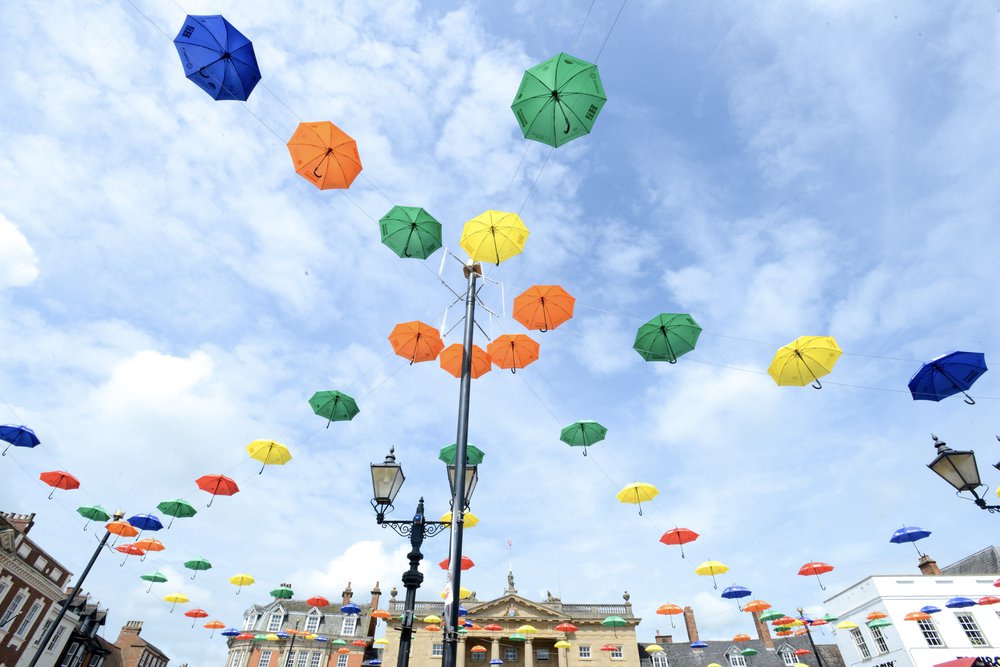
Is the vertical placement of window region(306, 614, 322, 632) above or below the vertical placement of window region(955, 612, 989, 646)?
above

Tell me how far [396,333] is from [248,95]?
619cm

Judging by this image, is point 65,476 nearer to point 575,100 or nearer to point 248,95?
point 248,95

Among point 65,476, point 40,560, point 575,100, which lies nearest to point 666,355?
point 575,100

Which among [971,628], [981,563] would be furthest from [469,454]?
[981,563]

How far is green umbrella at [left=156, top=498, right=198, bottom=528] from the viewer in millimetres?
17938

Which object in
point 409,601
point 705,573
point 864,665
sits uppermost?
point 705,573

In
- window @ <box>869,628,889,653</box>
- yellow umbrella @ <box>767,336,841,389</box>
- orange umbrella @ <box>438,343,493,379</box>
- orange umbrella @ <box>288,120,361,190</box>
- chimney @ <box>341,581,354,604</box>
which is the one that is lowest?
window @ <box>869,628,889,653</box>

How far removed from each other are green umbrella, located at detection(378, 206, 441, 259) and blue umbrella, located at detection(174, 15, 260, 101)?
11.4 ft

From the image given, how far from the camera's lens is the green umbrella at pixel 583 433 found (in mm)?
15781

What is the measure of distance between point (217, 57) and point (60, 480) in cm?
1862

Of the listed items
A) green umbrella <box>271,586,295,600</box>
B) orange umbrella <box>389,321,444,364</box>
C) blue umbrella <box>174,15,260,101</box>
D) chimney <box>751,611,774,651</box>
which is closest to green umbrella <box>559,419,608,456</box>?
orange umbrella <box>389,321,444,364</box>

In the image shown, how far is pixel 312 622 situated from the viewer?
49.4 metres

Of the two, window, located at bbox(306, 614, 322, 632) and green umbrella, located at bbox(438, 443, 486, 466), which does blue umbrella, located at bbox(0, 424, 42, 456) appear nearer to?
green umbrella, located at bbox(438, 443, 486, 466)

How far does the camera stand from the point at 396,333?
1313cm
